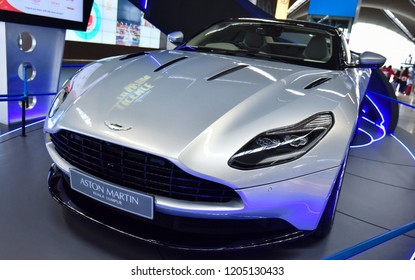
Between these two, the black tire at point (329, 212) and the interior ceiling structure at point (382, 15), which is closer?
the black tire at point (329, 212)

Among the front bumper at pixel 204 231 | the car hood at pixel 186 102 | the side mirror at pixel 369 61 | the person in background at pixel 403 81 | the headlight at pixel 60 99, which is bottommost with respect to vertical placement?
the person in background at pixel 403 81

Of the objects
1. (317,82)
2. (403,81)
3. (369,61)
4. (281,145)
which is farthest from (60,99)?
(403,81)

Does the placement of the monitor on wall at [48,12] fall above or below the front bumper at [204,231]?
above

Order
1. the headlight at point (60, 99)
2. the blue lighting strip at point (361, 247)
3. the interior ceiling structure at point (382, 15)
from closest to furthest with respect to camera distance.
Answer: the blue lighting strip at point (361, 247), the headlight at point (60, 99), the interior ceiling structure at point (382, 15)

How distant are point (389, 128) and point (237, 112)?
393 cm

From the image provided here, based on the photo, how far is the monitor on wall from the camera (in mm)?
3056

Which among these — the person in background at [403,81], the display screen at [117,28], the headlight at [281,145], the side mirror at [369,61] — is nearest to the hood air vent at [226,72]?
the headlight at [281,145]

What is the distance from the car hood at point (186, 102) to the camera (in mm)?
1355

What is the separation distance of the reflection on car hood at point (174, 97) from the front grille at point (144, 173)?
6 cm

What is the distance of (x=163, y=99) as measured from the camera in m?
1.58

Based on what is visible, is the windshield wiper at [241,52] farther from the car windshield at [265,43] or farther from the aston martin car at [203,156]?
the aston martin car at [203,156]

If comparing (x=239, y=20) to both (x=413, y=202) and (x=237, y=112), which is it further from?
(x=413, y=202)

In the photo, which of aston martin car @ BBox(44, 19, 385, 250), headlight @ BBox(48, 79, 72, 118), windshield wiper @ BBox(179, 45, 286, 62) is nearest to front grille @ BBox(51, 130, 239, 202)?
aston martin car @ BBox(44, 19, 385, 250)

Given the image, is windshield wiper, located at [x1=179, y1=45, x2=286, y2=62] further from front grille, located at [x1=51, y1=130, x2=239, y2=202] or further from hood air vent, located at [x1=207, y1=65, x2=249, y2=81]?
front grille, located at [x1=51, y1=130, x2=239, y2=202]
